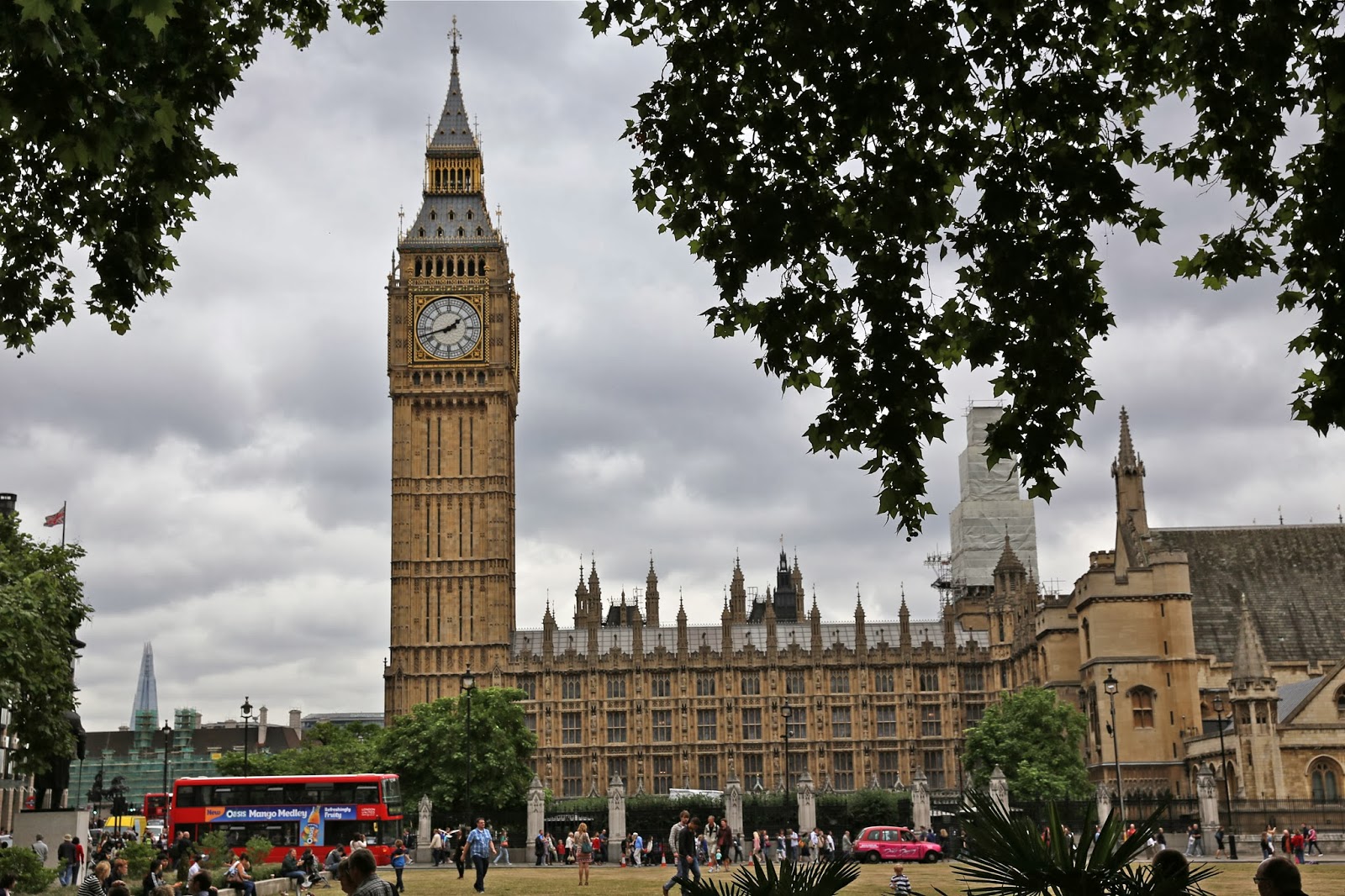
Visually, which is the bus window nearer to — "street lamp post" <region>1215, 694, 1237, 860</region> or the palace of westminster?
"street lamp post" <region>1215, 694, 1237, 860</region>

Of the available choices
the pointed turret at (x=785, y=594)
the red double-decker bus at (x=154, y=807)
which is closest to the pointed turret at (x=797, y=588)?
the pointed turret at (x=785, y=594)

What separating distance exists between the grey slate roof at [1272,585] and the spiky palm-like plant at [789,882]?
206 feet

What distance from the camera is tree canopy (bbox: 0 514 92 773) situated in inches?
1077

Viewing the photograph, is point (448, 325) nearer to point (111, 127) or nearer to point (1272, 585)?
point (1272, 585)

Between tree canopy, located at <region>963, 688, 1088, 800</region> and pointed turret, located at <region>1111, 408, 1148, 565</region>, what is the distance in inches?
275

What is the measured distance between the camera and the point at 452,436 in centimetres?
9319

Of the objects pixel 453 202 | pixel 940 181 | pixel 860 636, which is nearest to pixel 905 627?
pixel 860 636

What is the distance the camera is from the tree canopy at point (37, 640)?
27359 millimetres

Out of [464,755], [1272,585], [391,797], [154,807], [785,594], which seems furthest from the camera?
[785,594]

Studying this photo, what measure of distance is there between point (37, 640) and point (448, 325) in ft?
214

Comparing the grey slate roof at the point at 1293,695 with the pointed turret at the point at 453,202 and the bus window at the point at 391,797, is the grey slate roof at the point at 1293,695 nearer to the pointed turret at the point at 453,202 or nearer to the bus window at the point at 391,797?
the bus window at the point at 391,797

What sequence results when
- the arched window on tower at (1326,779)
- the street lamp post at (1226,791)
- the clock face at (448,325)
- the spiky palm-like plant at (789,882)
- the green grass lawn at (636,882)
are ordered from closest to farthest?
the spiky palm-like plant at (789,882) < the green grass lawn at (636,882) < the street lamp post at (1226,791) < the arched window on tower at (1326,779) < the clock face at (448,325)

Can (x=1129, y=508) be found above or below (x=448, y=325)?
below

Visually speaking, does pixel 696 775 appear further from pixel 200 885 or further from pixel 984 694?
pixel 200 885
